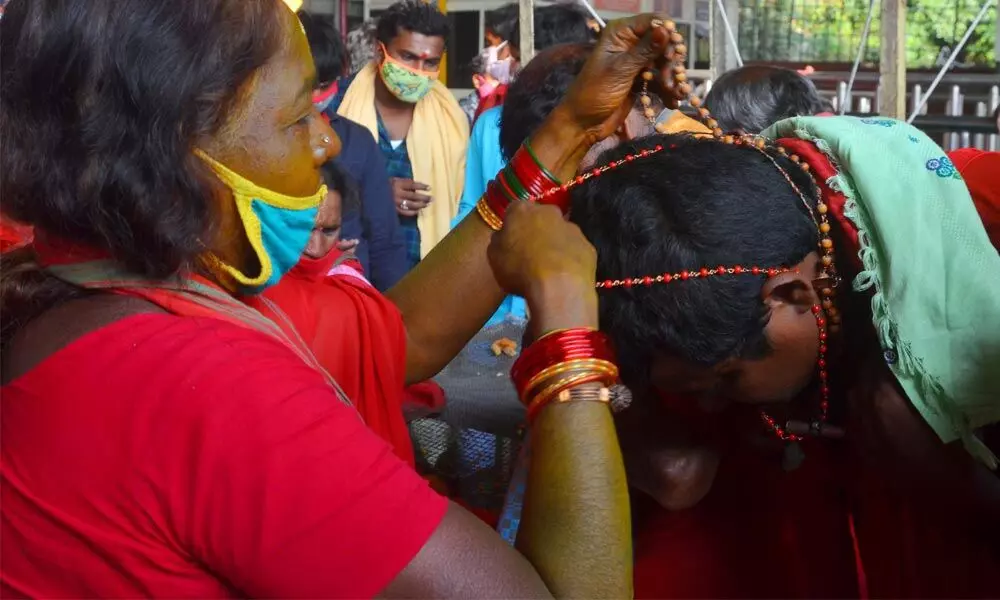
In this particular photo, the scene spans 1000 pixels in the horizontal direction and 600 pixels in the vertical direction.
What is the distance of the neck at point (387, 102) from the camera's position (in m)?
4.62

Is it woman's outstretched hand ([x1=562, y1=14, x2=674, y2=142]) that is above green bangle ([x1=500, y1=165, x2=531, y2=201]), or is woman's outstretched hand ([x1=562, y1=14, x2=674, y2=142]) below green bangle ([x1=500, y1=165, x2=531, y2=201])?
above

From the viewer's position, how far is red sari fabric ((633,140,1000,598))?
65.9 inches

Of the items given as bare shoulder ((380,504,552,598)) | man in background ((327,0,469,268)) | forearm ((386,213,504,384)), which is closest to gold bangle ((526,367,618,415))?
bare shoulder ((380,504,552,598))

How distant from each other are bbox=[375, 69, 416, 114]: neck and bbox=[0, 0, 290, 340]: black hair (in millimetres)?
3485

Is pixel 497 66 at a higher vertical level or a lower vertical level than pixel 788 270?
lower

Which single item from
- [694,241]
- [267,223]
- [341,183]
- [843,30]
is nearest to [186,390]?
[267,223]

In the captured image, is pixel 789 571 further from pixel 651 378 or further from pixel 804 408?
pixel 651 378

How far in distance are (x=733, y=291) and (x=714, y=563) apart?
732mm

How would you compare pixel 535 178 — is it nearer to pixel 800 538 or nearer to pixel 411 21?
pixel 800 538

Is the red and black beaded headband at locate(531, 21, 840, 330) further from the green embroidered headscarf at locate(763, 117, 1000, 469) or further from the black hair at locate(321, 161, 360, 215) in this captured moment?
the black hair at locate(321, 161, 360, 215)

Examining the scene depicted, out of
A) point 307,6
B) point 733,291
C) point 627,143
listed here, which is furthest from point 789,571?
point 307,6

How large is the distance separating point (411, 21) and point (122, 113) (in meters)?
3.57

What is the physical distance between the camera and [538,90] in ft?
9.14

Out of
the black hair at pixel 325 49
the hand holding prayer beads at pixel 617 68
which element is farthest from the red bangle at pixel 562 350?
the black hair at pixel 325 49
